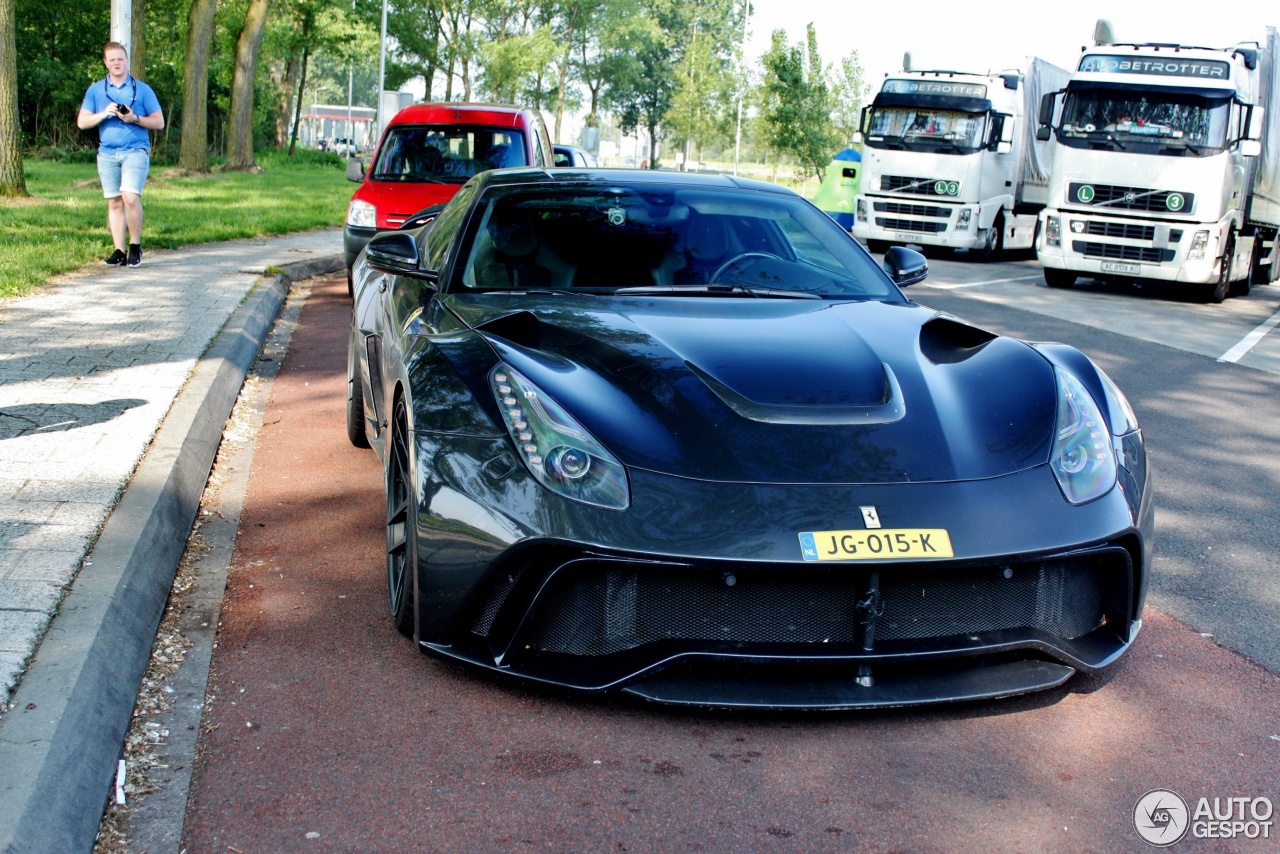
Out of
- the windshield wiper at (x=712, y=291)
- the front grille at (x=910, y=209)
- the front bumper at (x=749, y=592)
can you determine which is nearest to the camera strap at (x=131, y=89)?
the windshield wiper at (x=712, y=291)

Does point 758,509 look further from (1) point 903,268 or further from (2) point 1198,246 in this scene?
(2) point 1198,246

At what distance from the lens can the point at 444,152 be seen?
1206cm

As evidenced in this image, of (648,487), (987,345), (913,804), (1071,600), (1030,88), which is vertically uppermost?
(1030,88)

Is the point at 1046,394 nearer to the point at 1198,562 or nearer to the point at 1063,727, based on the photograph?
the point at 1063,727

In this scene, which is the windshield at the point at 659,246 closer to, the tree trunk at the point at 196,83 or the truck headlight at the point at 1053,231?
the truck headlight at the point at 1053,231

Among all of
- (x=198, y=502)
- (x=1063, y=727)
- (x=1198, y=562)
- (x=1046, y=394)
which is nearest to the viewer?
(x=1063, y=727)

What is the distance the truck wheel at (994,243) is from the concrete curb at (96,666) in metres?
18.0

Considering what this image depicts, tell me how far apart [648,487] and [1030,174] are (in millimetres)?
21958

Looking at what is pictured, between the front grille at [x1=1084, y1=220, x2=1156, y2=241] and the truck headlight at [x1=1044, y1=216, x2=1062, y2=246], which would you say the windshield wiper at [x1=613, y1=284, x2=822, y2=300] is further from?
the truck headlight at [x1=1044, y1=216, x2=1062, y2=246]

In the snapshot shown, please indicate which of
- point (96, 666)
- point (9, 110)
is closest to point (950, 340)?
point (96, 666)

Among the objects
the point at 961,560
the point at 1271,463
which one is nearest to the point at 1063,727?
the point at 961,560

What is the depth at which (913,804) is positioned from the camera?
2852mm

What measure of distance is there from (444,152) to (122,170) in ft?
9.22

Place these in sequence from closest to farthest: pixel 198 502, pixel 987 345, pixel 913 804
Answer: pixel 913 804, pixel 987 345, pixel 198 502
